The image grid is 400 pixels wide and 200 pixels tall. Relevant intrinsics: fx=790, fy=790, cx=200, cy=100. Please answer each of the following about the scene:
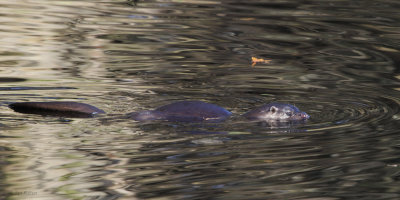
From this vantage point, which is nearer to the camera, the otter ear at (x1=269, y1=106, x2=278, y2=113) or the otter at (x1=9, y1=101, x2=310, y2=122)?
the otter at (x1=9, y1=101, x2=310, y2=122)

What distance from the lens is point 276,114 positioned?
6.80 m

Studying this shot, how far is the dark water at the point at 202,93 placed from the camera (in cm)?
491

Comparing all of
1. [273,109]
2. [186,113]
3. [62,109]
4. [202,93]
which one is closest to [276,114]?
[273,109]

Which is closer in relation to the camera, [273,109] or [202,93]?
[273,109]

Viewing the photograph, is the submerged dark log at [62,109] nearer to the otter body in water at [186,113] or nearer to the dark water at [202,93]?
the dark water at [202,93]

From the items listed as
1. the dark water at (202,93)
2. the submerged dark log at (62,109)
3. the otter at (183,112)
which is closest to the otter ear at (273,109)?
the otter at (183,112)

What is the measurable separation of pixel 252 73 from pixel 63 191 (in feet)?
15.7

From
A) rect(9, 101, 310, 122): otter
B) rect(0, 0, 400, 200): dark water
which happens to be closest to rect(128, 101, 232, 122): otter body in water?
rect(9, 101, 310, 122): otter

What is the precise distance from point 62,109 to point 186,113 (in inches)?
42.4

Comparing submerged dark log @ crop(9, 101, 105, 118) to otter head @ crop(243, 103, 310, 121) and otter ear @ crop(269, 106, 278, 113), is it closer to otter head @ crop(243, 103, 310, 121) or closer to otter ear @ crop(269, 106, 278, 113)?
otter head @ crop(243, 103, 310, 121)

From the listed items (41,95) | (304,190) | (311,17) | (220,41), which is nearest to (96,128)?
(41,95)

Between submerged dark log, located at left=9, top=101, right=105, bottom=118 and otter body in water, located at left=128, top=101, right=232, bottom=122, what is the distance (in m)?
0.36

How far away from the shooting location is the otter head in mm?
6746

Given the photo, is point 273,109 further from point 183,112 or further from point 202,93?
point 202,93
